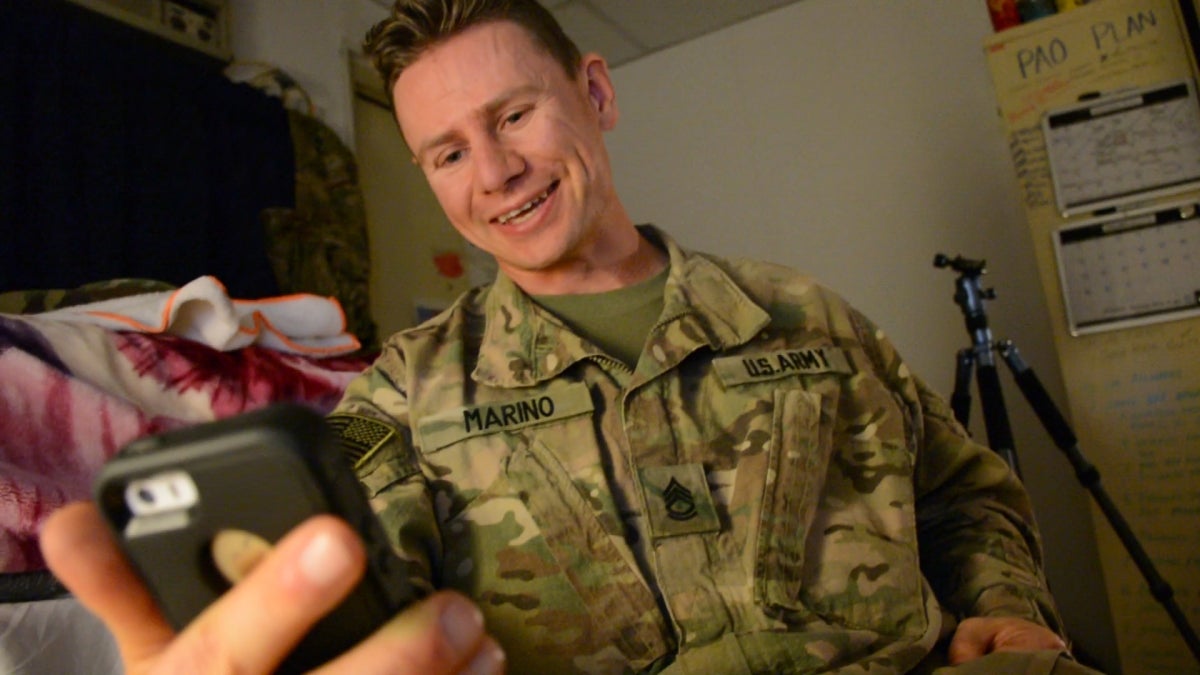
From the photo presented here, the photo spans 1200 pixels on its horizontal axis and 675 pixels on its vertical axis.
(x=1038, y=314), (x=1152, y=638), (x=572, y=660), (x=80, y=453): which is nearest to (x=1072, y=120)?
(x=1038, y=314)

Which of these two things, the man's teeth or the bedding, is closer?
the bedding

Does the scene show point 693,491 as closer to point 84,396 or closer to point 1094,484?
point 84,396

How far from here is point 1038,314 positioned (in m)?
2.29

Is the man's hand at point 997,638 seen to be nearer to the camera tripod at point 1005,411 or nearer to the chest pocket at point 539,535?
the chest pocket at point 539,535

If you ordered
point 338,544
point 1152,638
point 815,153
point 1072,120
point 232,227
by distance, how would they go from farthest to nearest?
point 815,153, point 1072,120, point 1152,638, point 232,227, point 338,544

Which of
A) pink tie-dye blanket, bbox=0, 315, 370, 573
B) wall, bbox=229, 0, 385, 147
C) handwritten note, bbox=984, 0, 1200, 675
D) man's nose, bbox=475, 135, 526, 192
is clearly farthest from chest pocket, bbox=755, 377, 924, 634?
wall, bbox=229, 0, 385, 147

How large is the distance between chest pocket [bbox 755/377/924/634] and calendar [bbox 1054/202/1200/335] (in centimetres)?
139

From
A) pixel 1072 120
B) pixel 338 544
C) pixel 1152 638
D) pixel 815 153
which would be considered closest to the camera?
pixel 338 544

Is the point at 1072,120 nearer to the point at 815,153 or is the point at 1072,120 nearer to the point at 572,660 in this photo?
the point at 815,153

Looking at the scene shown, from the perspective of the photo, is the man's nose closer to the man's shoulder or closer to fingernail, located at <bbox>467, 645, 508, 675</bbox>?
the man's shoulder

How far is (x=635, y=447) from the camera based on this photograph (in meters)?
0.73

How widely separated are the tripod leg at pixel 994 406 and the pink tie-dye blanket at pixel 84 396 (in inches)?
55.5

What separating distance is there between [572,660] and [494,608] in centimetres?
8

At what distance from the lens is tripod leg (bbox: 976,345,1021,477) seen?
5.69 feet
